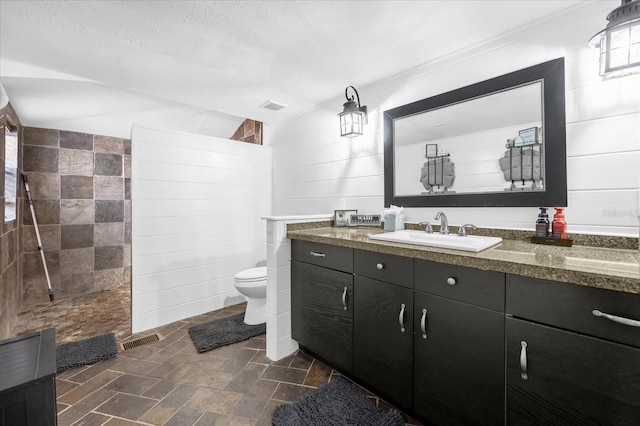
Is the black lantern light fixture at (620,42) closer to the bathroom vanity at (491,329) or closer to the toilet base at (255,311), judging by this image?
the bathroom vanity at (491,329)

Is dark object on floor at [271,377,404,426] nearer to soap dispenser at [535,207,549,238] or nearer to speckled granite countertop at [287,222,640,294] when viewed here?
speckled granite countertop at [287,222,640,294]

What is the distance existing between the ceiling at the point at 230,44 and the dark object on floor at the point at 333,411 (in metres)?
2.14

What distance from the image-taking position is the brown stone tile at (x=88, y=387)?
1607 millimetres

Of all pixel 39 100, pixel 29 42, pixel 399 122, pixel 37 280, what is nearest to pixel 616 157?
pixel 399 122

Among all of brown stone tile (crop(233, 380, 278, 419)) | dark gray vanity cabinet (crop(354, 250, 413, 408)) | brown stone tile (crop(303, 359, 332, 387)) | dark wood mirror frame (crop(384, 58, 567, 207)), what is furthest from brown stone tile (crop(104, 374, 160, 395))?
dark wood mirror frame (crop(384, 58, 567, 207))

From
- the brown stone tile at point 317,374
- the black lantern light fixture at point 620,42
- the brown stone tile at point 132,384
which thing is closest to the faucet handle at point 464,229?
the black lantern light fixture at point 620,42

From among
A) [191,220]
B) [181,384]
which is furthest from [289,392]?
[191,220]

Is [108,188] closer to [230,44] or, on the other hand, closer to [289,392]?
[230,44]

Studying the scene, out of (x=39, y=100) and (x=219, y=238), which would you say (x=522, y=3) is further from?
(x=39, y=100)

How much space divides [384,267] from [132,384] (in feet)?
5.70

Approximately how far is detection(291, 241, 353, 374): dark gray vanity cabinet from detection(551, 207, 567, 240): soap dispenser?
1047 mm

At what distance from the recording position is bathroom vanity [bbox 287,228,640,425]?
87 cm

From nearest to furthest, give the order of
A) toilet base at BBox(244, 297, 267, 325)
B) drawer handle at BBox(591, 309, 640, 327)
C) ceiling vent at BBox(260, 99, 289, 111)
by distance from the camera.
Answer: drawer handle at BBox(591, 309, 640, 327) → toilet base at BBox(244, 297, 267, 325) → ceiling vent at BBox(260, 99, 289, 111)

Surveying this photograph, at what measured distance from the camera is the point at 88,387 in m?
1.72
